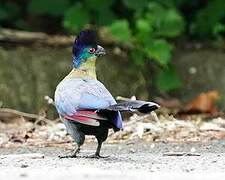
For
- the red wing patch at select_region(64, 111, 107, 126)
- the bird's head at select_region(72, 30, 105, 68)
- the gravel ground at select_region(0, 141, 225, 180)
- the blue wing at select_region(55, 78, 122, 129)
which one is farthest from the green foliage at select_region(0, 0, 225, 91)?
the red wing patch at select_region(64, 111, 107, 126)

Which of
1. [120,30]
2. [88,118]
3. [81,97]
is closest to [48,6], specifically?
[120,30]

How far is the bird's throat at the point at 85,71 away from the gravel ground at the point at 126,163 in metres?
0.48

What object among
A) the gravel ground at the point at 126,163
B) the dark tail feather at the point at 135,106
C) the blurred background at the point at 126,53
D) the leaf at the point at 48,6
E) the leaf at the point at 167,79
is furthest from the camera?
the leaf at the point at 48,6

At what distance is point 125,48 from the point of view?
370 inches

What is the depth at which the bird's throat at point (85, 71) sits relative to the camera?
5.45 meters

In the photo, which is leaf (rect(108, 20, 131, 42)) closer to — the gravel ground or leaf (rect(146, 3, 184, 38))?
leaf (rect(146, 3, 184, 38))

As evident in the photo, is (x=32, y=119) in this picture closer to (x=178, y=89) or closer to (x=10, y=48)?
(x=10, y=48)

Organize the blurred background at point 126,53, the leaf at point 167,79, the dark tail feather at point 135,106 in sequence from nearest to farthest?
1. the dark tail feather at point 135,106
2. the blurred background at point 126,53
3. the leaf at point 167,79

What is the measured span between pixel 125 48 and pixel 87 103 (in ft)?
14.4

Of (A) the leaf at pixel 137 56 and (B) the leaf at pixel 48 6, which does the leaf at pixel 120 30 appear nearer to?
(A) the leaf at pixel 137 56

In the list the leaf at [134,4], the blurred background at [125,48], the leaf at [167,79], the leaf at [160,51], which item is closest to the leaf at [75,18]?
the blurred background at [125,48]

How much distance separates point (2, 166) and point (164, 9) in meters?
4.55

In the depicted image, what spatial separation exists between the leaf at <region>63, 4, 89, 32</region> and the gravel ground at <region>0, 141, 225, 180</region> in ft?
10.0

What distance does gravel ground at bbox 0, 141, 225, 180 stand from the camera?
437 cm
